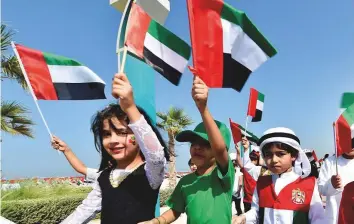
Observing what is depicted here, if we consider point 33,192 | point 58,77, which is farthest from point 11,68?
point 58,77

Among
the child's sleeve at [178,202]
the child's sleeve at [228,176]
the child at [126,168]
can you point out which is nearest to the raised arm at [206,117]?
the child's sleeve at [228,176]

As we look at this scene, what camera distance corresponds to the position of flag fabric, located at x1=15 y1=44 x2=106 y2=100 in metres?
3.32

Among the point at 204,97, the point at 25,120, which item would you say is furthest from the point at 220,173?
the point at 25,120

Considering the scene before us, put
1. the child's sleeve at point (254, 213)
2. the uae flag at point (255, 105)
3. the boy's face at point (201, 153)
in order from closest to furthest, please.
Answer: the boy's face at point (201, 153) → the child's sleeve at point (254, 213) → the uae flag at point (255, 105)

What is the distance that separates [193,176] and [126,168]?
571mm

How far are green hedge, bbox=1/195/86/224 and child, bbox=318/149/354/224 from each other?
580cm

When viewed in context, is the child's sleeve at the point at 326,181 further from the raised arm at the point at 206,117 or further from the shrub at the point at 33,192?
the shrub at the point at 33,192

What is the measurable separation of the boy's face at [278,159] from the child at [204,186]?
67 centimetres

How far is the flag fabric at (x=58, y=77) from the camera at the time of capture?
3.32m

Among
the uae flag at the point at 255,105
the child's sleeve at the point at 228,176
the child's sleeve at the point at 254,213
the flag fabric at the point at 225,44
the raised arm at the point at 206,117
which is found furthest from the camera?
the uae flag at the point at 255,105

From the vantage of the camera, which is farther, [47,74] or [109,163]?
[47,74]

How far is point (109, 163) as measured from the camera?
237cm

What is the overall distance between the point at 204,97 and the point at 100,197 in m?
0.81

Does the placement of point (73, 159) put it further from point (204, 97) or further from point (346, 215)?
point (346, 215)
